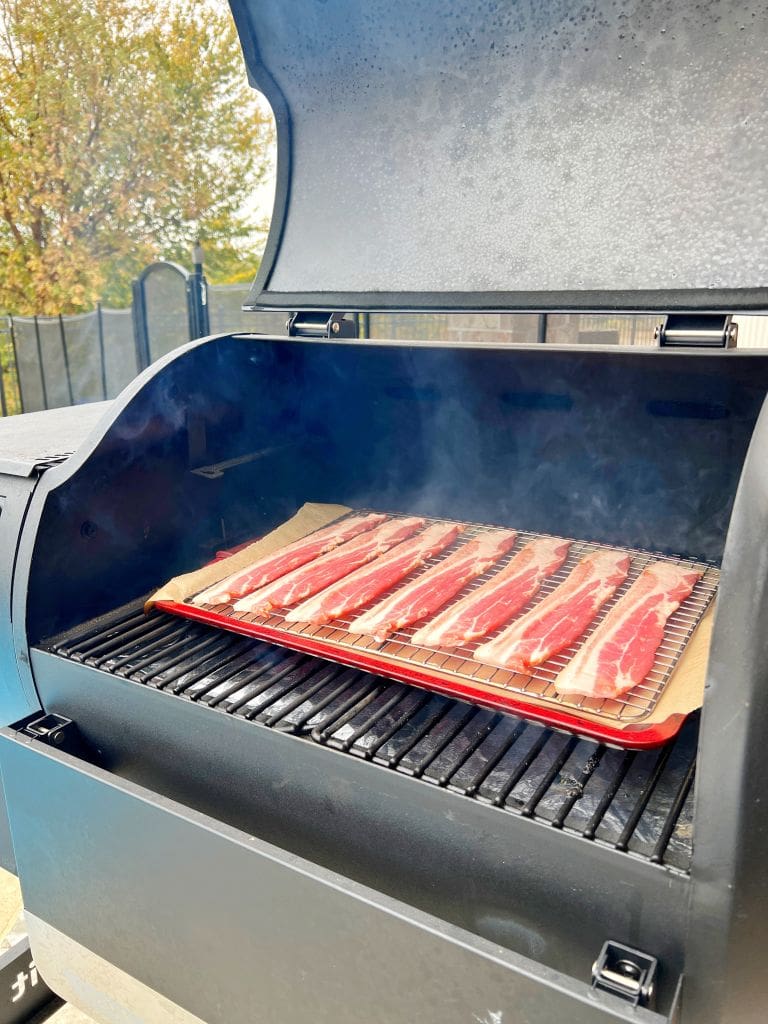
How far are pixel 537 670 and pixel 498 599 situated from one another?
291mm

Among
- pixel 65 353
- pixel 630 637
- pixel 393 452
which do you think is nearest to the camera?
pixel 630 637

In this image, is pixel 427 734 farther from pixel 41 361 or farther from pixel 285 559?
pixel 41 361

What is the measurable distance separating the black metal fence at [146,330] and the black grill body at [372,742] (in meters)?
3.39

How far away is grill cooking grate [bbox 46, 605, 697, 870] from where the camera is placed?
116 cm

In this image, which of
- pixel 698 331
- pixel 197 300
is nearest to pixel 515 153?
pixel 698 331

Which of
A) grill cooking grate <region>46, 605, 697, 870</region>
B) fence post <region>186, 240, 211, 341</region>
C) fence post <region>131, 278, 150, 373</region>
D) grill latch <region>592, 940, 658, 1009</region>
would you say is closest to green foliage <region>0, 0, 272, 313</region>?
fence post <region>131, 278, 150, 373</region>

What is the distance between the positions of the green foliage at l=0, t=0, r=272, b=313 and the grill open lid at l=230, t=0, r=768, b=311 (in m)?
12.2

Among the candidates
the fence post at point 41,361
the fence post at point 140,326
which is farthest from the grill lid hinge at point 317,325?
the fence post at point 41,361

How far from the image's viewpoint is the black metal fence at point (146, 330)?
6.55 metres

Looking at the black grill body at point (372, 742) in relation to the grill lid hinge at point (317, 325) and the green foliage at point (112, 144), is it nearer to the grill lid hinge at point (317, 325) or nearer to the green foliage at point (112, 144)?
the grill lid hinge at point (317, 325)

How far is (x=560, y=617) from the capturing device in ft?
5.47

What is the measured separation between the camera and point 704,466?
192 cm

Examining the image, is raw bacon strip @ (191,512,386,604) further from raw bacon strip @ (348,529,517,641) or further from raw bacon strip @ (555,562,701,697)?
raw bacon strip @ (555,562,701,697)

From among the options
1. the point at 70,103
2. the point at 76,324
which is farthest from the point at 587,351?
the point at 70,103
